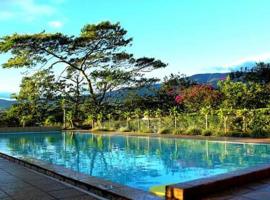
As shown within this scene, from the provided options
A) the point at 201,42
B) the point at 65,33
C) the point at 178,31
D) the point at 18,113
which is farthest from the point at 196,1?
the point at 18,113

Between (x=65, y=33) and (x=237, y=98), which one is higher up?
(x=65, y=33)

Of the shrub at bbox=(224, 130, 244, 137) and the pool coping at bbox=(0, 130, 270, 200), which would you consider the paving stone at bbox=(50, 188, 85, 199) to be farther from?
the shrub at bbox=(224, 130, 244, 137)

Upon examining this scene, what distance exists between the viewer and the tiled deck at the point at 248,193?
14.9 feet

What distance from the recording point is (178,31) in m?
19.1

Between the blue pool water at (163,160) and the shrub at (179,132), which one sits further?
the shrub at (179,132)

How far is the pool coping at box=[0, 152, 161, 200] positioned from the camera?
4.76 m

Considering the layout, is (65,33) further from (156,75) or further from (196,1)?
(196,1)

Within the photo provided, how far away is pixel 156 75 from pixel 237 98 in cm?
1096

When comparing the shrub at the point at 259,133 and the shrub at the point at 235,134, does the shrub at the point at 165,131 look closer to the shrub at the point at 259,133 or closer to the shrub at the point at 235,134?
the shrub at the point at 235,134

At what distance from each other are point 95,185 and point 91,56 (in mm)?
23366

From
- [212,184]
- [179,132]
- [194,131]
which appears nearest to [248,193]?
[212,184]

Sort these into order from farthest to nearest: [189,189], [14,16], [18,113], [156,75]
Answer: [156,75], [18,113], [14,16], [189,189]

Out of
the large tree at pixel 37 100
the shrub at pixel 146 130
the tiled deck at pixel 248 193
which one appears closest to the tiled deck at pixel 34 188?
the tiled deck at pixel 248 193

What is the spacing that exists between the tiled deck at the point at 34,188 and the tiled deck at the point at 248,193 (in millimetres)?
1615
